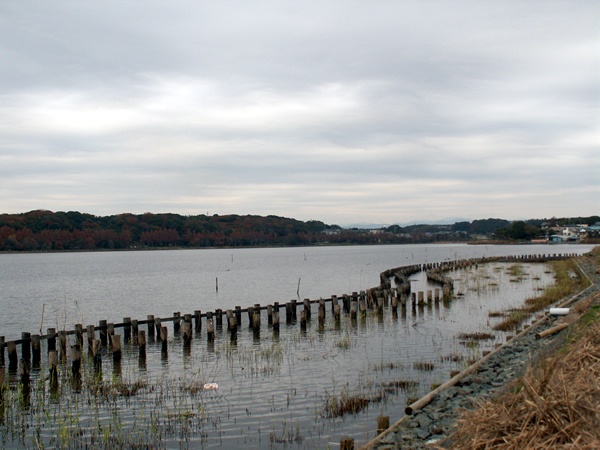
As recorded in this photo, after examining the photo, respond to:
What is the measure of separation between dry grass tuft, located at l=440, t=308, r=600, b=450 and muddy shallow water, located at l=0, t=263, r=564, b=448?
14.9 ft

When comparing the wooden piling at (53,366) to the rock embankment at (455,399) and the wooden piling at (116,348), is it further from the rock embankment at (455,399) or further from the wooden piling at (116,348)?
the rock embankment at (455,399)

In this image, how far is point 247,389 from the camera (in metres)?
13.7

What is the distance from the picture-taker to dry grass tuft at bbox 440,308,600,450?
187 inches

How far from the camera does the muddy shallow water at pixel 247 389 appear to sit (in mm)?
10398

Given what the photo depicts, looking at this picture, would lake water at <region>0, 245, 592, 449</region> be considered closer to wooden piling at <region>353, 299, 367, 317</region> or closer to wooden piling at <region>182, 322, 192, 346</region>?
wooden piling at <region>182, 322, 192, 346</region>

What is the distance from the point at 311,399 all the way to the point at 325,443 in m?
2.86

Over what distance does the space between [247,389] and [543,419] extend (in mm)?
9970

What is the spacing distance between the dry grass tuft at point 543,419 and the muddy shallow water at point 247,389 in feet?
14.9

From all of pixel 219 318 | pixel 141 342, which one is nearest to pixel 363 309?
pixel 219 318

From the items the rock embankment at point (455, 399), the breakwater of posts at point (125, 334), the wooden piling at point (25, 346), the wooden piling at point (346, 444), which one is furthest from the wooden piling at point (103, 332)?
the wooden piling at point (346, 444)

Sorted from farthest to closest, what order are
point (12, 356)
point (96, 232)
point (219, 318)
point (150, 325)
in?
point (96, 232), point (219, 318), point (150, 325), point (12, 356)

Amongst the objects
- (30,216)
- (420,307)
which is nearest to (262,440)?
(420,307)

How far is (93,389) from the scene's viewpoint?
13453 mm

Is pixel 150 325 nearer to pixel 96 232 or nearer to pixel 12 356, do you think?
pixel 12 356
